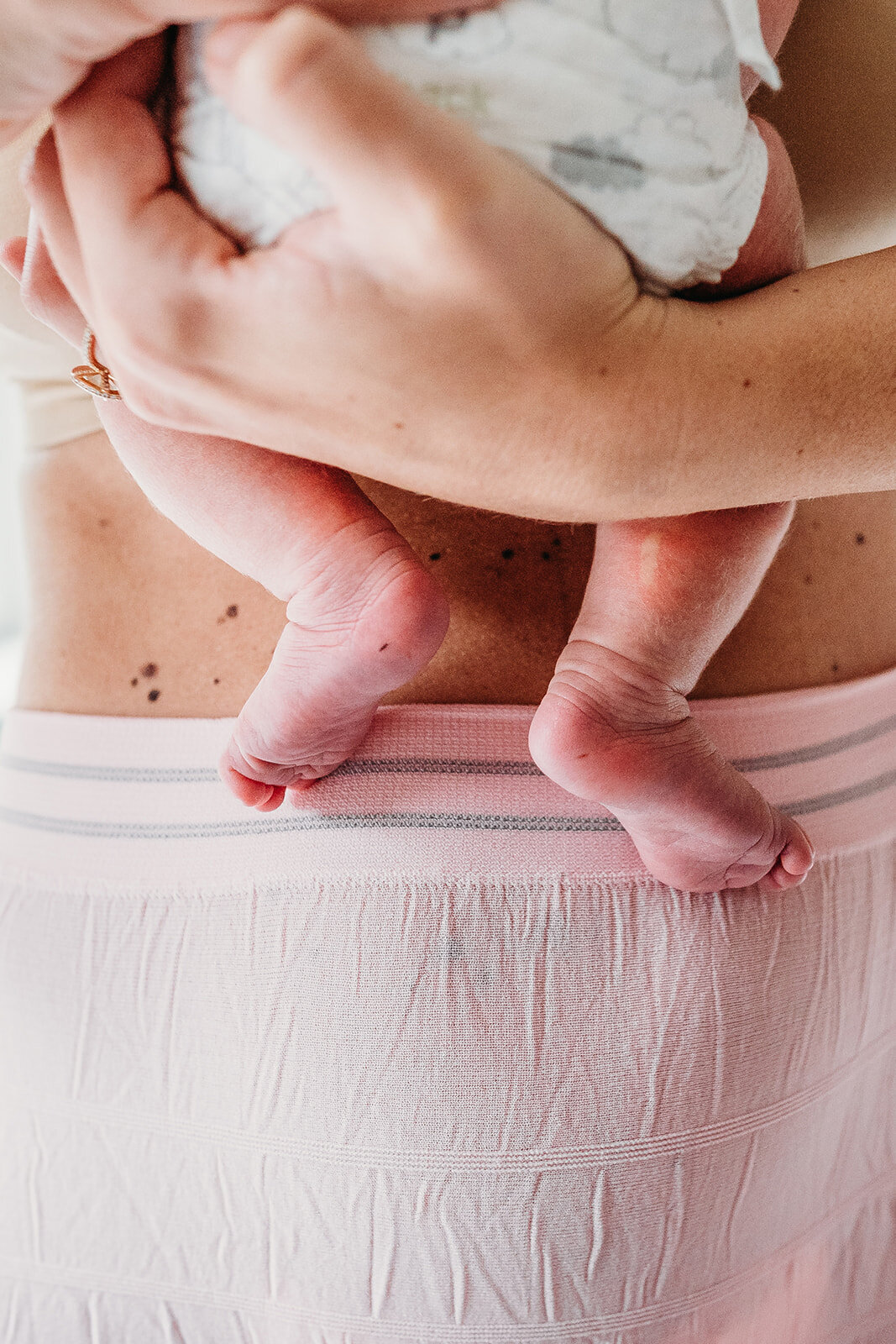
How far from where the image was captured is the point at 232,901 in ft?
2.24

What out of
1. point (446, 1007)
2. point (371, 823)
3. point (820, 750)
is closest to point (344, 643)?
point (371, 823)

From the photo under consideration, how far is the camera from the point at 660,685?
2.05ft

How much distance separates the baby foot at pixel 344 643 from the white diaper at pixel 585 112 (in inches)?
8.3

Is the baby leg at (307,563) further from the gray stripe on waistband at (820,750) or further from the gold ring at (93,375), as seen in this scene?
the gray stripe on waistband at (820,750)

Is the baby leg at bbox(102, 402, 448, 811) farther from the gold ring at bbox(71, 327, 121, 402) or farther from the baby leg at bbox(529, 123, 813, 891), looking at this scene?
the baby leg at bbox(529, 123, 813, 891)

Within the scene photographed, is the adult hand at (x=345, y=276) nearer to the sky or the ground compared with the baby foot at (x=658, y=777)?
nearer to the sky

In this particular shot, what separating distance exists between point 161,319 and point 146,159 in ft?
0.28

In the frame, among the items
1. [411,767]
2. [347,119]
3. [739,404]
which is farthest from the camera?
[411,767]

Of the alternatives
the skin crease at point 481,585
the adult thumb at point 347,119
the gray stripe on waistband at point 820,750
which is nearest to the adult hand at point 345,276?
the adult thumb at point 347,119

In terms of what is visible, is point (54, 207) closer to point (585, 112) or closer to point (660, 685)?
point (585, 112)

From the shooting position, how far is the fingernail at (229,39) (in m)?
0.37

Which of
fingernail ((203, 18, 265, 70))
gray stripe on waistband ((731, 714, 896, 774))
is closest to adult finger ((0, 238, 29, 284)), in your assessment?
fingernail ((203, 18, 265, 70))

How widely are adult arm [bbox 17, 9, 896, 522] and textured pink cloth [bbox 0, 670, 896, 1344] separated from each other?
0.29 meters

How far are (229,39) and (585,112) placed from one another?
158 millimetres
